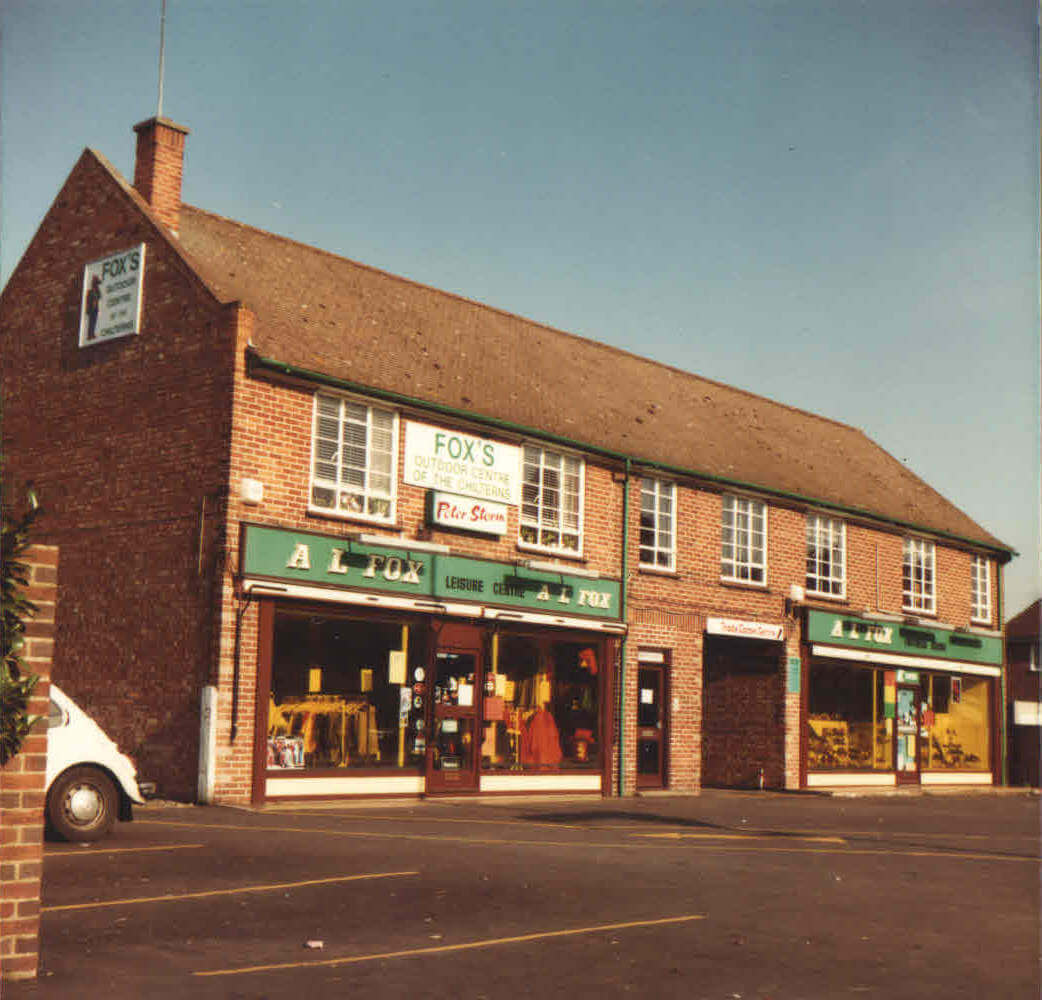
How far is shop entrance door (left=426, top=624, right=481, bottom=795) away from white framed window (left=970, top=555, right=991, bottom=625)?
16.8 m

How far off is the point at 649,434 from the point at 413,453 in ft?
22.4

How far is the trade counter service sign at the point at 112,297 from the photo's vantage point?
70.2 feet

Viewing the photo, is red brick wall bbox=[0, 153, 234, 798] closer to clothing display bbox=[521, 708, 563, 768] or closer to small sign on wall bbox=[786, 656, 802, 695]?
clothing display bbox=[521, 708, 563, 768]

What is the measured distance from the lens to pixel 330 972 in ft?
24.8

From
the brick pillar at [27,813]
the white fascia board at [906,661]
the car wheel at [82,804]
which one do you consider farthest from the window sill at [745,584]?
the brick pillar at [27,813]

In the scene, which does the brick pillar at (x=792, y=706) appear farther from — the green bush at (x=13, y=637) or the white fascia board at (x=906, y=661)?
the green bush at (x=13, y=637)

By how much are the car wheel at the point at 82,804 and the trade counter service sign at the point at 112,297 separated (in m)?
9.69

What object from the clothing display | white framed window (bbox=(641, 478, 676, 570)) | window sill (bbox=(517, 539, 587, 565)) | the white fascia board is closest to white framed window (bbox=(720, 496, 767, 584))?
white framed window (bbox=(641, 478, 676, 570))

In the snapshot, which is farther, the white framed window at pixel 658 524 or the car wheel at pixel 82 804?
the white framed window at pixel 658 524

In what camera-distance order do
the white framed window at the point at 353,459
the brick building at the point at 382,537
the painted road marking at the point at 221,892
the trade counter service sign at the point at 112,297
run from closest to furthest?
the painted road marking at the point at 221,892 → the brick building at the point at 382,537 → the white framed window at the point at 353,459 → the trade counter service sign at the point at 112,297

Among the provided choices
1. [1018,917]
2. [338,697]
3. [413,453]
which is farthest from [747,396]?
[1018,917]

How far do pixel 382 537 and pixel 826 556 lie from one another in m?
12.9

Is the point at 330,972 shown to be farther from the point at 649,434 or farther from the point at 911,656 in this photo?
the point at 911,656

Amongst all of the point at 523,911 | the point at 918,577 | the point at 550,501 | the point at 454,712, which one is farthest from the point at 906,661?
the point at 523,911
